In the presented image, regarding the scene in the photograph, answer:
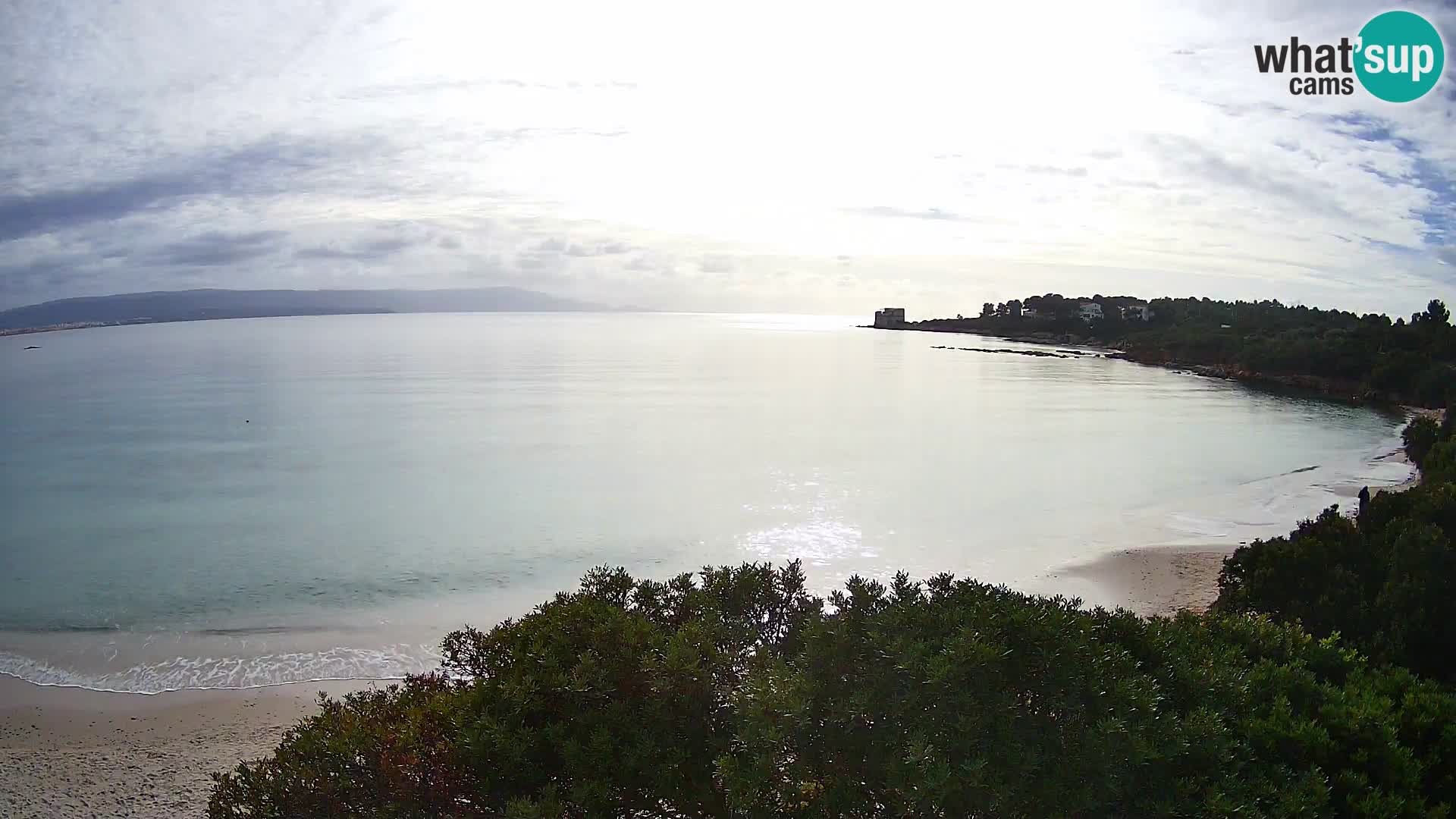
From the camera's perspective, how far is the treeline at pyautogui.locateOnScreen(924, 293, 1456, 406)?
167 ft

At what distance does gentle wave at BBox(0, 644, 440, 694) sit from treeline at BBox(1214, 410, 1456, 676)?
12013 millimetres

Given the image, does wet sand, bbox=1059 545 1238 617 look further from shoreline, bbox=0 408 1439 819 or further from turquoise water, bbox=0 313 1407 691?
turquoise water, bbox=0 313 1407 691

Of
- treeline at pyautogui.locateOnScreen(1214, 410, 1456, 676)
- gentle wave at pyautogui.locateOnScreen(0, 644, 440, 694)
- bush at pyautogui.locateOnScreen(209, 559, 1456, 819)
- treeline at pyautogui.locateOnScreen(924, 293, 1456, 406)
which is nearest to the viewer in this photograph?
bush at pyautogui.locateOnScreen(209, 559, 1456, 819)

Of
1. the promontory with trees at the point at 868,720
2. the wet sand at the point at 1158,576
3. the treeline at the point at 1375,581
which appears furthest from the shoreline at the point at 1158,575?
the promontory with trees at the point at 868,720

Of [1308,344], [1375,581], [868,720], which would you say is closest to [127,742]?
[868,720]

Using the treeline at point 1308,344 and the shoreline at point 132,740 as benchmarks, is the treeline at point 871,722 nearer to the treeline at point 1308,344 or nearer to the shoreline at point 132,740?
the shoreline at point 132,740

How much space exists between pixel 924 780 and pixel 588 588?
146 inches

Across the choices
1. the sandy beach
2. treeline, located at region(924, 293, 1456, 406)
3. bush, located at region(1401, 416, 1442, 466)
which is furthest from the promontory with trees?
treeline, located at region(924, 293, 1456, 406)

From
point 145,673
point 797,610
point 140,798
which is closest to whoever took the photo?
point 797,610

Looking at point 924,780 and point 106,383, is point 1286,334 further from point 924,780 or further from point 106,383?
point 106,383

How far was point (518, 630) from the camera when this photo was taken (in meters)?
6.25

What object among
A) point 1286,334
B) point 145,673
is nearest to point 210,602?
point 145,673

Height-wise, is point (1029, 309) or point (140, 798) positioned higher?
point (1029, 309)

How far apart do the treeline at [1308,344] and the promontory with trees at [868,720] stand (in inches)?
2147
